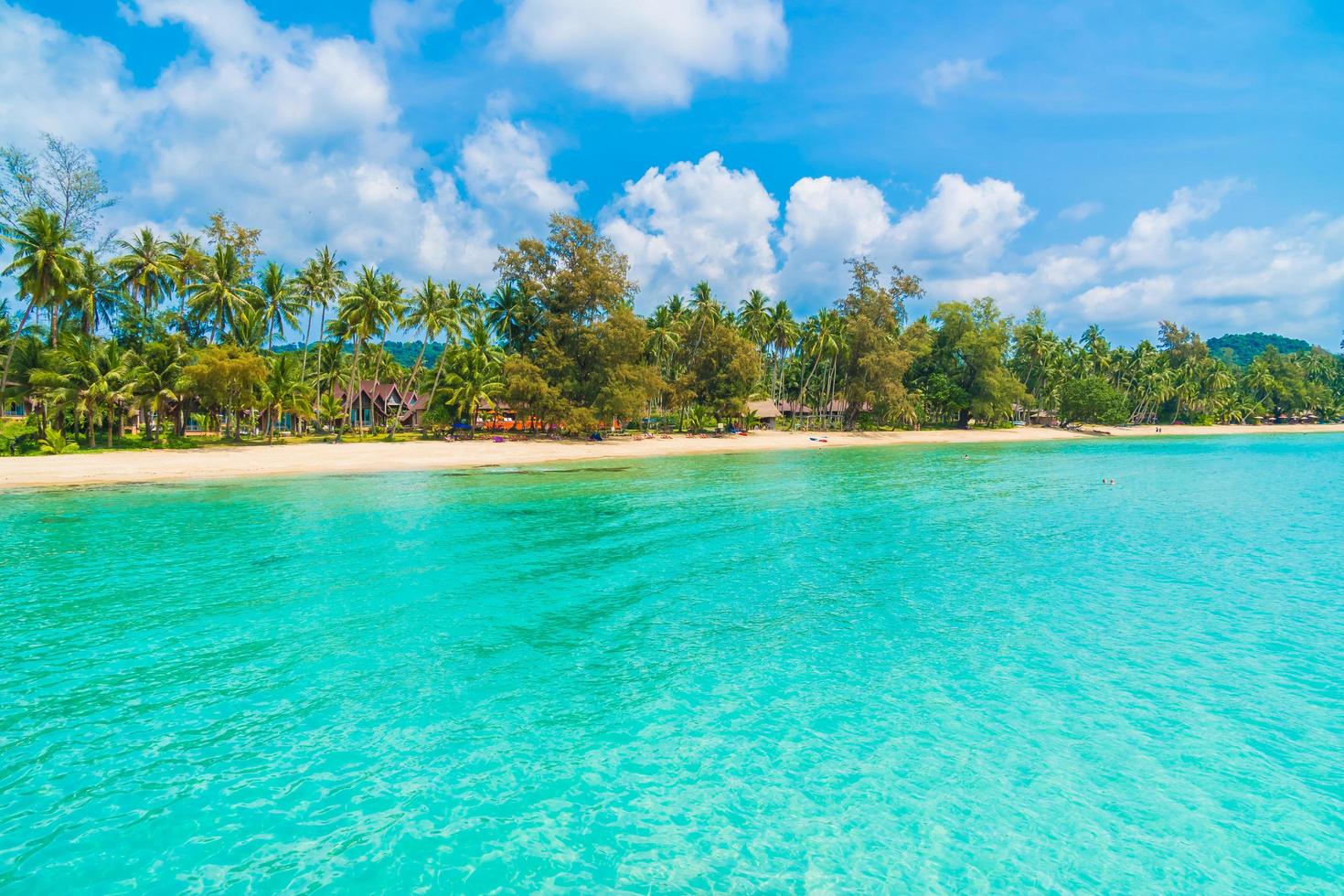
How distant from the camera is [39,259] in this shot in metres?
33.2

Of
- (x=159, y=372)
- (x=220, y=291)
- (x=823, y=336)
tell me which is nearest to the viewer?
(x=159, y=372)

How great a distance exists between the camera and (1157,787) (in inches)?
237

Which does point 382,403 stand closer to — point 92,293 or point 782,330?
A: point 92,293

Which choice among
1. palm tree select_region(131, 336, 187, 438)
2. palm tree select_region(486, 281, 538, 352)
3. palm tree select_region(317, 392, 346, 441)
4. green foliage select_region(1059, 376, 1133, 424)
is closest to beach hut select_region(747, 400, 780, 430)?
palm tree select_region(486, 281, 538, 352)

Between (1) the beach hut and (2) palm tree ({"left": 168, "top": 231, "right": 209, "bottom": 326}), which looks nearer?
(2) palm tree ({"left": 168, "top": 231, "right": 209, "bottom": 326})

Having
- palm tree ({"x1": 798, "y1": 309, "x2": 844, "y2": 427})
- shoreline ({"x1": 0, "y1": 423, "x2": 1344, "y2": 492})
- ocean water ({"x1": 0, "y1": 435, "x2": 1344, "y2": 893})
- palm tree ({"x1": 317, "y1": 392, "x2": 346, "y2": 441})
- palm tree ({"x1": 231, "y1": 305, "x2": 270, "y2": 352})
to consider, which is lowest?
ocean water ({"x1": 0, "y1": 435, "x2": 1344, "y2": 893})

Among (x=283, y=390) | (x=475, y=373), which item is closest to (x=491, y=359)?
(x=475, y=373)

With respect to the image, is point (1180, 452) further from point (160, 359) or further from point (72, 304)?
point (72, 304)

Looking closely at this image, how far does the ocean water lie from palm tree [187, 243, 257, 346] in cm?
3517

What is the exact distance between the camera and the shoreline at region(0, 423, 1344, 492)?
1225 inches

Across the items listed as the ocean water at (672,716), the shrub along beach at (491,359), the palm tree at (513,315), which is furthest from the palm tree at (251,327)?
the ocean water at (672,716)

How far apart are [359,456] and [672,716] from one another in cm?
3790

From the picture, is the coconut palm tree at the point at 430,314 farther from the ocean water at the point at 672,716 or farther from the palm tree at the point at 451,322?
the ocean water at the point at 672,716

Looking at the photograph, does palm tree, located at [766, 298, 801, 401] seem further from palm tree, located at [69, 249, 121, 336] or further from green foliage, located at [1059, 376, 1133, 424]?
palm tree, located at [69, 249, 121, 336]
